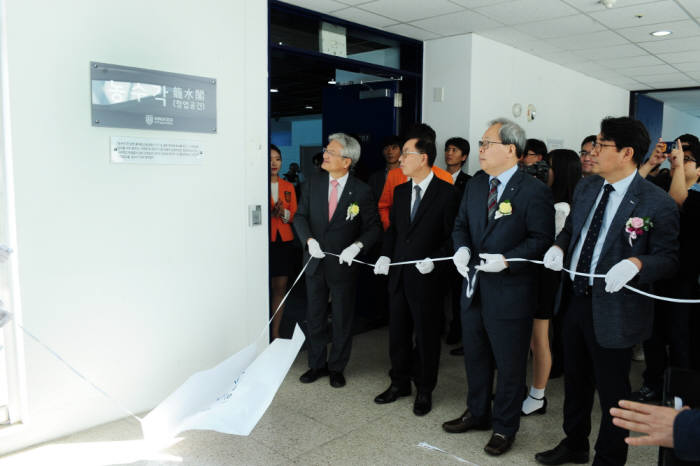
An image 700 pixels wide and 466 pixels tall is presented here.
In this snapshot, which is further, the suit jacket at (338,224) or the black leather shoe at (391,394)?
the suit jacket at (338,224)

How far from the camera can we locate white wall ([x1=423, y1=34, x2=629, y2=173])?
514 cm

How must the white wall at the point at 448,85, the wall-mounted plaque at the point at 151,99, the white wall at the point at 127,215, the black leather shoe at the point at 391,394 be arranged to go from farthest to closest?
the white wall at the point at 448,85 → the black leather shoe at the point at 391,394 → the wall-mounted plaque at the point at 151,99 → the white wall at the point at 127,215

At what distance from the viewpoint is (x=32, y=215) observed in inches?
109

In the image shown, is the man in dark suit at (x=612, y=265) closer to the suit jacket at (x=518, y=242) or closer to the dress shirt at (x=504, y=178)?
the suit jacket at (x=518, y=242)

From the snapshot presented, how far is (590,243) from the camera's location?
2465 millimetres

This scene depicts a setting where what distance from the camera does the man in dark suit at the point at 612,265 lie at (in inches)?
90.1

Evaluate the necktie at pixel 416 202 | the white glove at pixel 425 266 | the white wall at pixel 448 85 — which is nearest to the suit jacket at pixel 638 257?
the white glove at pixel 425 266

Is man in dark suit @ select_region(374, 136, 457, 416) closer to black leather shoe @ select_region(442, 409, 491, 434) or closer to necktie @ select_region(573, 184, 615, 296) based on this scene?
black leather shoe @ select_region(442, 409, 491, 434)

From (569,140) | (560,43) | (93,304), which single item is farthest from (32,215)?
(569,140)

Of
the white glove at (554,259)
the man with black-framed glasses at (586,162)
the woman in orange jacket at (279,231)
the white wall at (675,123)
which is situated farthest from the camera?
the white wall at (675,123)

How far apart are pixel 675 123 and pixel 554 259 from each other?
1188 centimetres

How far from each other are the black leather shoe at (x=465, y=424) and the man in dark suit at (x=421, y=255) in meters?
0.25

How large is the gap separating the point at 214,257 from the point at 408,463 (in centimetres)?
172

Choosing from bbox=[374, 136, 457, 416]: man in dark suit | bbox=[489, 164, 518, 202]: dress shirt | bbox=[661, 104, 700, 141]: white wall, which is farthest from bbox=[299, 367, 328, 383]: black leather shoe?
bbox=[661, 104, 700, 141]: white wall
